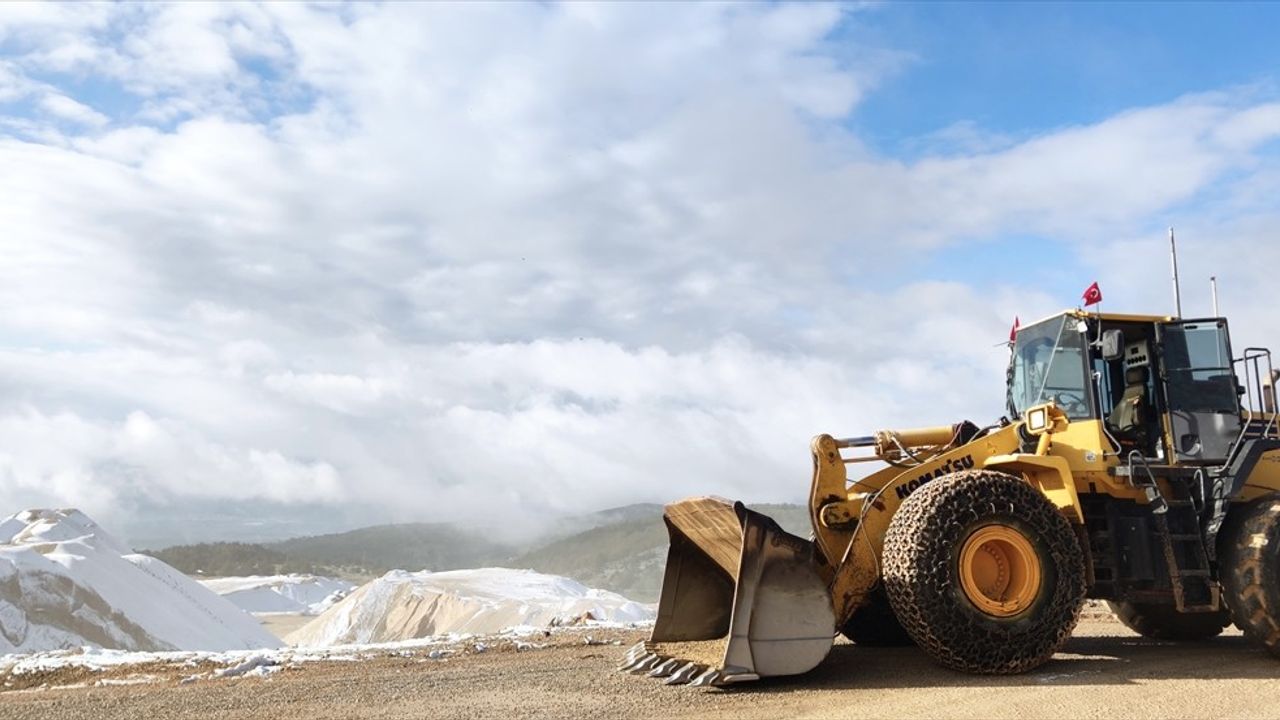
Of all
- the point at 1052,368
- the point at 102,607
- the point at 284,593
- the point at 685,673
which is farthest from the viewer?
the point at 284,593

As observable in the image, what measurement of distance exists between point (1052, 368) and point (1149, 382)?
0.87 metres

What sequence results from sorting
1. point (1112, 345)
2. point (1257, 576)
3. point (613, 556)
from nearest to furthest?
point (1257, 576), point (1112, 345), point (613, 556)

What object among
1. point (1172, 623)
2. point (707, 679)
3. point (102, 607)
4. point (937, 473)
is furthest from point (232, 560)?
point (937, 473)

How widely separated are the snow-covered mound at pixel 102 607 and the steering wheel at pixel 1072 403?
16.0 meters

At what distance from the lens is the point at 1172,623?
33.4 ft

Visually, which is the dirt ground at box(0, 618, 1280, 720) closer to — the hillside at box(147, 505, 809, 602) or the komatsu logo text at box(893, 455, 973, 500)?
the komatsu logo text at box(893, 455, 973, 500)

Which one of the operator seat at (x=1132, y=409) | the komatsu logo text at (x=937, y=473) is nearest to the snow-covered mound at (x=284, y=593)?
the komatsu logo text at (x=937, y=473)

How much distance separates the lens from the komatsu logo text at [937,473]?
834cm

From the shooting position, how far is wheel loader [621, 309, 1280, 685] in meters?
7.49

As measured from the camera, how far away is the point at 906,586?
745 cm

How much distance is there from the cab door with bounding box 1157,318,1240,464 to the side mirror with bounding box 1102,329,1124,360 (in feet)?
2.60

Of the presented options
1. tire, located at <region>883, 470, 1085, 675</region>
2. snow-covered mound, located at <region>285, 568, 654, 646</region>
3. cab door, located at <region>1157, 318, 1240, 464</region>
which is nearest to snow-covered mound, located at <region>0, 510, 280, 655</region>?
snow-covered mound, located at <region>285, 568, 654, 646</region>

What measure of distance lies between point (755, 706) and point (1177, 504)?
4.29 m

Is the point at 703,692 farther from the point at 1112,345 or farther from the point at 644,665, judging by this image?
the point at 1112,345
